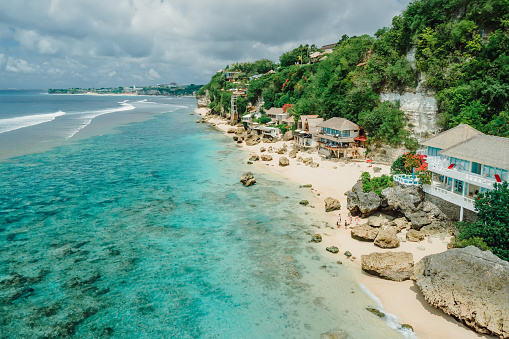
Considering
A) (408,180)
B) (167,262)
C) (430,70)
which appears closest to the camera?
(167,262)

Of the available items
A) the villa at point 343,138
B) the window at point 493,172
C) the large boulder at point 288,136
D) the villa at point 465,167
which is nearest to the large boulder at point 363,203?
the villa at point 465,167

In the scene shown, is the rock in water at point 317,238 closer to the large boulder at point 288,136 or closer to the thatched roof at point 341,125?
the thatched roof at point 341,125

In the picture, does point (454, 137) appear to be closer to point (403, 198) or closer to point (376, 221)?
point (403, 198)

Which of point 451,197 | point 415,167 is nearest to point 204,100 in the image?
point 415,167

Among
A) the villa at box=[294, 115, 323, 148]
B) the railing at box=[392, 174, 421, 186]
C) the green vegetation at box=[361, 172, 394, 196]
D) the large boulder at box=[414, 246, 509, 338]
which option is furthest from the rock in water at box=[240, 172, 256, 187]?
the large boulder at box=[414, 246, 509, 338]

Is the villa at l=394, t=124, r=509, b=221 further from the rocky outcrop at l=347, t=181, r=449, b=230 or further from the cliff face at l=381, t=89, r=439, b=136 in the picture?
the cliff face at l=381, t=89, r=439, b=136
